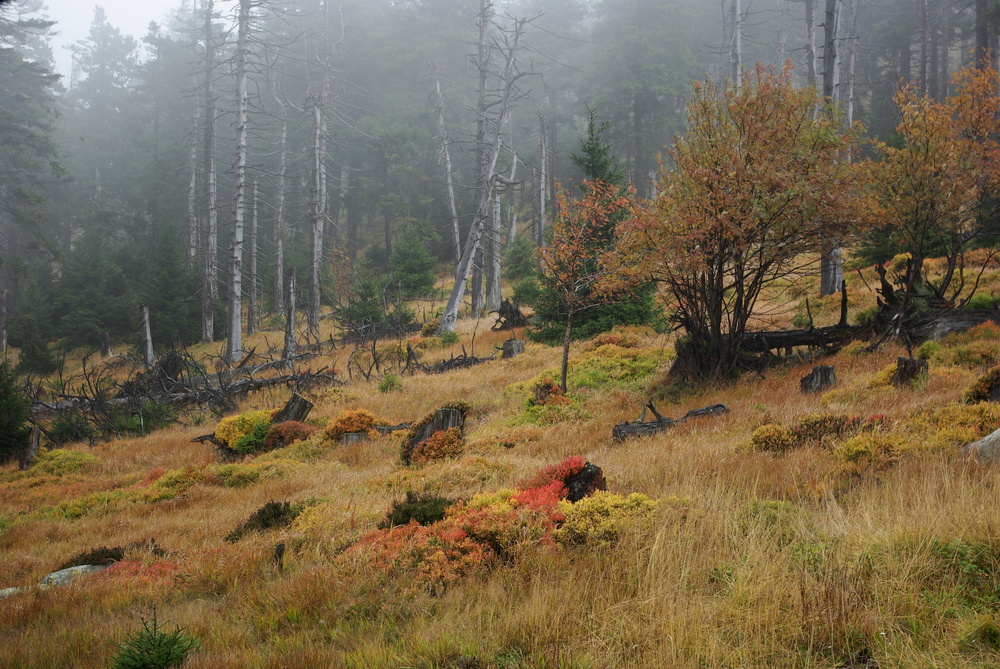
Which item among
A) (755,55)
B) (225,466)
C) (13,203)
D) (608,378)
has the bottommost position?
(225,466)

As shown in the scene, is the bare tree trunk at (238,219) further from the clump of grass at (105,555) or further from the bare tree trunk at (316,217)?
the clump of grass at (105,555)

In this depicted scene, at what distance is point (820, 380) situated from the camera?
31.1 ft

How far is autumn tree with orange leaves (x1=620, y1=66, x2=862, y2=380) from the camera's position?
33.7ft

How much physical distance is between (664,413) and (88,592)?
8233 millimetres

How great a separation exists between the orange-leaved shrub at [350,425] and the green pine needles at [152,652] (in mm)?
7820

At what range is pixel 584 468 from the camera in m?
5.79

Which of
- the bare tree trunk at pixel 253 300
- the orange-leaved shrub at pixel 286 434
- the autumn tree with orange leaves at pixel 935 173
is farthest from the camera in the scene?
the bare tree trunk at pixel 253 300

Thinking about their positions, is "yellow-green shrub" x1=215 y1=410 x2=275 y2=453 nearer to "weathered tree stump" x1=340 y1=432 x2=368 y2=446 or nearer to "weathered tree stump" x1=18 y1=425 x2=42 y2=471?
"weathered tree stump" x1=340 y1=432 x2=368 y2=446

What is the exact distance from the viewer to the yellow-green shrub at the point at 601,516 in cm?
463

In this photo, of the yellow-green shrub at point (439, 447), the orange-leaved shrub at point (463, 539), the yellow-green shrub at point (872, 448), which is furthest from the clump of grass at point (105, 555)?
the yellow-green shrub at point (872, 448)

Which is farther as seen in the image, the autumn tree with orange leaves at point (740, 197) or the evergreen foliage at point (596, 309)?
the evergreen foliage at point (596, 309)

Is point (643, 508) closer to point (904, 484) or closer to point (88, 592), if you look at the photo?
point (904, 484)

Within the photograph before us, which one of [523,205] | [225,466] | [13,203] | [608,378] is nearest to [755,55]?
[523,205]

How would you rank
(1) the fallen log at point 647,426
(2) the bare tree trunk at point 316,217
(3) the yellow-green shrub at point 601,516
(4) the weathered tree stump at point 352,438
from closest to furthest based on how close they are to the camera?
1. (3) the yellow-green shrub at point 601,516
2. (1) the fallen log at point 647,426
3. (4) the weathered tree stump at point 352,438
4. (2) the bare tree trunk at point 316,217
